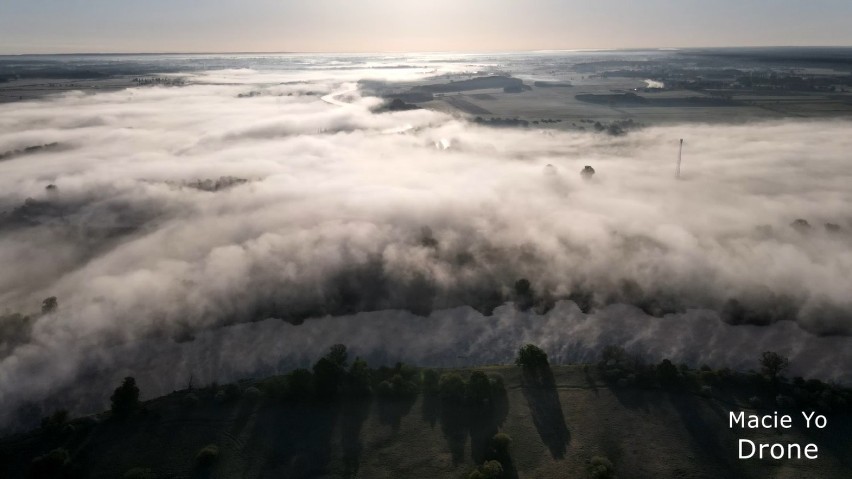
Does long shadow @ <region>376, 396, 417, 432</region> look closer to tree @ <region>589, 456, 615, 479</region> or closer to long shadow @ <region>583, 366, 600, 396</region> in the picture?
tree @ <region>589, 456, 615, 479</region>

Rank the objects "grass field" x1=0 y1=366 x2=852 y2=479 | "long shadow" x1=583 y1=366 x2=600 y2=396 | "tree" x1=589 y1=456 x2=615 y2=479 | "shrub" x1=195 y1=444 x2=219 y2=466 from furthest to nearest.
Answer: "long shadow" x1=583 y1=366 x2=600 y2=396
"shrub" x1=195 y1=444 x2=219 y2=466
"grass field" x1=0 y1=366 x2=852 y2=479
"tree" x1=589 y1=456 x2=615 y2=479

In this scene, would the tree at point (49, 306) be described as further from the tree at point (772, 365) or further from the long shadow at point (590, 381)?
the tree at point (772, 365)

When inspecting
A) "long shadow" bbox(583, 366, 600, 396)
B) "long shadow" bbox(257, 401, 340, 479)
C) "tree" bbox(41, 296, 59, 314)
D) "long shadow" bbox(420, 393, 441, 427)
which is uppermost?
"tree" bbox(41, 296, 59, 314)

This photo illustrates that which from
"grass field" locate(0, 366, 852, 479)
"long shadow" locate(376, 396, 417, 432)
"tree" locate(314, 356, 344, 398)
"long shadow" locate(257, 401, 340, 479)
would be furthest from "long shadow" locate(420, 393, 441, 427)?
"tree" locate(314, 356, 344, 398)

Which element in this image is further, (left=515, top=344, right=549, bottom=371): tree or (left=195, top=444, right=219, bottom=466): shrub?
(left=515, top=344, right=549, bottom=371): tree

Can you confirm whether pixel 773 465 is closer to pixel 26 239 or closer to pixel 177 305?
pixel 177 305

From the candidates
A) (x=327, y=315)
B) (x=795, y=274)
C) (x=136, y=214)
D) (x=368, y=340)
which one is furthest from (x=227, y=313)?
(x=795, y=274)

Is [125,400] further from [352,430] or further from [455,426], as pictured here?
[455,426]

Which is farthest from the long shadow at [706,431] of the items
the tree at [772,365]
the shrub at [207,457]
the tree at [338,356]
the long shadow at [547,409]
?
the shrub at [207,457]
